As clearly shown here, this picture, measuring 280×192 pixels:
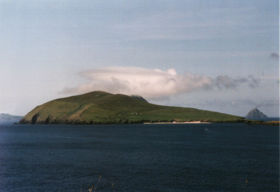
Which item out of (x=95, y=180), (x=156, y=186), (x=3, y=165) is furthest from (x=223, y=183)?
(x=3, y=165)

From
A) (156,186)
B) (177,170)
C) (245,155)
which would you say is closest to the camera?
(156,186)

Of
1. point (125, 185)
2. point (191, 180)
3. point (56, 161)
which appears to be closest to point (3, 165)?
point (56, 161)

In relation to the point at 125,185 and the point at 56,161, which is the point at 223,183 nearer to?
the point at 125,185

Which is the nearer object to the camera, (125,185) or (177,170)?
(125,185)

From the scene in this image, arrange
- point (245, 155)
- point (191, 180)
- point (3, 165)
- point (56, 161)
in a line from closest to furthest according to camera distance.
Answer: point (191, 180), point (3, 165), point (56, 161), point (245, 155)

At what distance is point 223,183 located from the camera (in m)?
57.2

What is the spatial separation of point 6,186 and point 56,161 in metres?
27.8

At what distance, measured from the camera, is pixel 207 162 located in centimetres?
8031

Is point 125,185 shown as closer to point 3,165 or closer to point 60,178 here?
point 60,178

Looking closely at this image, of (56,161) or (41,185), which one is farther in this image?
(56,161)

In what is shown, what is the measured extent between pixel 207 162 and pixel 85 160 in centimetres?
3059

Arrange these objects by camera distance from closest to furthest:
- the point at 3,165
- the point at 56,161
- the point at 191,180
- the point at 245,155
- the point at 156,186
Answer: the point at 156,186 < the point at 191,180 < the point at 3,165 < the point at 56,161 < the point at 245,155

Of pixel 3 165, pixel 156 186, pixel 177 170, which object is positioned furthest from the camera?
pixel 3 165

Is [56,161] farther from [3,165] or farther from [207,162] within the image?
[207,162]
